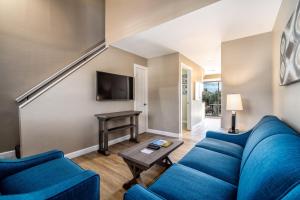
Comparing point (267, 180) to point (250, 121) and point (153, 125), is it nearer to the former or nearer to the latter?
point (250, 121)

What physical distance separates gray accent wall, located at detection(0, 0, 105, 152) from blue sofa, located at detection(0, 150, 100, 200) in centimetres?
185

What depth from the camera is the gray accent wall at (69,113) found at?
7.19ft

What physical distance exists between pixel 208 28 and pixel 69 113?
10.6 ft

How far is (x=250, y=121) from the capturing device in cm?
283

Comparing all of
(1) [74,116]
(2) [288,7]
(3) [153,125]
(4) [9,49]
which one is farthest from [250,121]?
(4) [9,49]

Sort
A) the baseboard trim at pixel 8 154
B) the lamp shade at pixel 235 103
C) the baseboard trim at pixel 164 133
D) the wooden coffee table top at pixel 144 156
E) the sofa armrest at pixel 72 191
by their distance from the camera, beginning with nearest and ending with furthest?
the sofa armrest at pixel 72 191, the wooden coffee table top at pixel 144 156, the baseboard trim at pixel 8 154, the lamp shade at pixel 235 103, the baseboard trim at pixel 164 133

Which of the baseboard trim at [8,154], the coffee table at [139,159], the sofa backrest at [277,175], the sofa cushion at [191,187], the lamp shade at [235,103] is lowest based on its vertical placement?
the baseboard trim at [8,154]

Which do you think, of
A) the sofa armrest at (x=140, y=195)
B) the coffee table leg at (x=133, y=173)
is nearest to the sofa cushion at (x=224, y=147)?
the coffee table leg at (x=133, y=173)

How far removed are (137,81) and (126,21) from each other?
1.68 m

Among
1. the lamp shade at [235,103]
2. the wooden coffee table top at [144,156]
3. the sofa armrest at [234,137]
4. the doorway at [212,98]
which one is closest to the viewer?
the wooden coffee table top at [144,156]

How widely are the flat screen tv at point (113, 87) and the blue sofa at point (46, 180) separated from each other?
5.78 feet

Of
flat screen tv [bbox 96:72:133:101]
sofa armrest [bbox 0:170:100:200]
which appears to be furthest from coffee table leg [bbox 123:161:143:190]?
flat screen tv [bbox 96:72:133:101]

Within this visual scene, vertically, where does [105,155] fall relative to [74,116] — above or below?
below

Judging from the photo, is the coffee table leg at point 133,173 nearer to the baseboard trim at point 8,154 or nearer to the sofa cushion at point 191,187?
the sofa cushion at point 191,187
